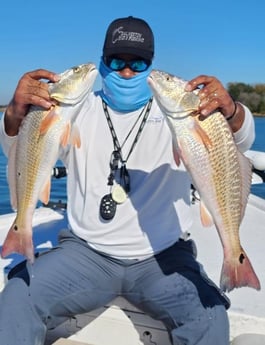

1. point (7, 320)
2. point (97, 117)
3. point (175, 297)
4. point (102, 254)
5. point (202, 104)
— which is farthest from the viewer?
point (97, 117)

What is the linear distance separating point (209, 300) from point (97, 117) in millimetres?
1366

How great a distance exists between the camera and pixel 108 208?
319 centimetres

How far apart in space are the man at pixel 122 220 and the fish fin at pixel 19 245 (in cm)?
19

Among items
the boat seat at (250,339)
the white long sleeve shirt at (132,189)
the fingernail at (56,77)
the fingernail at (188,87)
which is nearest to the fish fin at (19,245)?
the white long sleeve shirt at (132,189)

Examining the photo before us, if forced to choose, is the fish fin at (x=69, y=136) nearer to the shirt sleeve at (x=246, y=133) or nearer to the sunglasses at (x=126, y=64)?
the sunglasses at (x=126, y=64)

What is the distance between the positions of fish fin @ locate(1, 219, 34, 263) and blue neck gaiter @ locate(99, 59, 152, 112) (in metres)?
1.05

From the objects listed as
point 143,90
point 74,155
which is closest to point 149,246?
point 74,155

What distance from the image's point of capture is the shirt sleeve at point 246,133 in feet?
9.70

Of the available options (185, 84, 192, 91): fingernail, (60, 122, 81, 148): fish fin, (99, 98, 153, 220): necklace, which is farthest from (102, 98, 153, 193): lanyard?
(185, 84, 192, 91): fingernail

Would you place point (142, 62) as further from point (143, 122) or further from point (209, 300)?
point (209, 300)

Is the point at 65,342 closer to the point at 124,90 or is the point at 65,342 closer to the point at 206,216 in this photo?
the point at 206,216

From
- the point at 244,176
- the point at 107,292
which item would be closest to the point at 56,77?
the point at 244,176

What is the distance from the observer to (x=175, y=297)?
288cm

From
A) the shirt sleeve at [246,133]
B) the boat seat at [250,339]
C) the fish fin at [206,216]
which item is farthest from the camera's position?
the shirt sleeve at [246,133]
